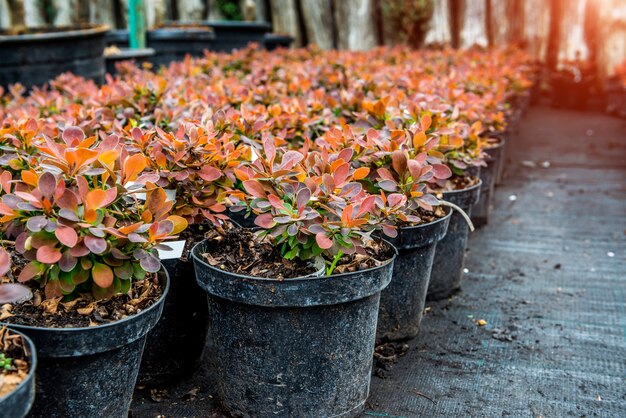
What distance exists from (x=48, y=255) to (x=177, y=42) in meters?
5.99

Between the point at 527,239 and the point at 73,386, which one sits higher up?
the point at 73,386

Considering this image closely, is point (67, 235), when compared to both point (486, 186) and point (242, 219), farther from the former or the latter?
point (486, 186)

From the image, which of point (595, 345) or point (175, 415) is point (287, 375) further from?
point (595, 345)

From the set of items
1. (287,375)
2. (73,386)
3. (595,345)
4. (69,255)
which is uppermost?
(69,255)

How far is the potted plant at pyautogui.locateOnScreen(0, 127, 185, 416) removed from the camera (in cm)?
169

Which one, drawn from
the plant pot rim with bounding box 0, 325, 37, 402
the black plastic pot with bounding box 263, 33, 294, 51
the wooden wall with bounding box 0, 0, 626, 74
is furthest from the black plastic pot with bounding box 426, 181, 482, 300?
the black plastic pot with bounding box 263, 33, 294, 51

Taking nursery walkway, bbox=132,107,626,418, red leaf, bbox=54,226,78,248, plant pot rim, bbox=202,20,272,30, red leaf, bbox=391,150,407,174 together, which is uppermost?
plant pot rim, bbox=202,20,272,30

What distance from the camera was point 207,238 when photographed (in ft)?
7.60

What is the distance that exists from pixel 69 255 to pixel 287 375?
2.43 ft

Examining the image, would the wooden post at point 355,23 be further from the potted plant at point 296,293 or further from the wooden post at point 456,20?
the potted plant at point 296,293

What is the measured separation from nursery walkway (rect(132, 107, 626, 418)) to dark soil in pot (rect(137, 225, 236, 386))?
0.07 meters

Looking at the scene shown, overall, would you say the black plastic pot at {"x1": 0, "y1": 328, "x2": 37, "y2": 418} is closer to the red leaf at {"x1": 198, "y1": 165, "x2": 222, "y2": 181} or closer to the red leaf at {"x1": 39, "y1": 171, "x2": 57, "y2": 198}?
the red leaf at {"x1": 39, "y1": 171, "x2": 57, "y2": 198}

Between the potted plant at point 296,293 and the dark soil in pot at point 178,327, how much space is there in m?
0.19

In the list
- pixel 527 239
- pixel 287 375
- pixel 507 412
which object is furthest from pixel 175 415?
pixel 527 239
